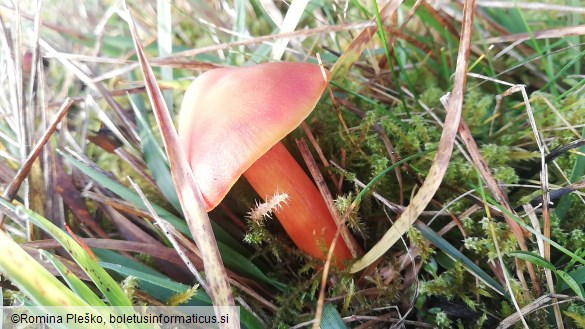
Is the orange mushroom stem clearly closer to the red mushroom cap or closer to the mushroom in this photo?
the mushroom

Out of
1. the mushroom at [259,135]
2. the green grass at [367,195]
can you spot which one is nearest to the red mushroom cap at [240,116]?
the mushroom at [259,135]

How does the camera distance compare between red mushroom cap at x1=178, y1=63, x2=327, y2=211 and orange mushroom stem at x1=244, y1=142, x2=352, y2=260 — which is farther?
orange mushroom stem at x1=244, y1=142, x2=352, y2=260

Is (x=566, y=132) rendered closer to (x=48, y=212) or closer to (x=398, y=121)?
(x=398, y=121)

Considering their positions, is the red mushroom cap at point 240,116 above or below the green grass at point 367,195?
above

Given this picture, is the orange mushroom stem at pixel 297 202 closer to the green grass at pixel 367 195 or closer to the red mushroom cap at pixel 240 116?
the green grass at pixel 367 195

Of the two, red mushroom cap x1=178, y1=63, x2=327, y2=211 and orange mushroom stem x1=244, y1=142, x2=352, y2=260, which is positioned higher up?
red mushroom cap x1=178, y1=63, x2=327, y2=211

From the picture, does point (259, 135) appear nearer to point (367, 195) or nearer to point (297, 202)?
point (297, 202)

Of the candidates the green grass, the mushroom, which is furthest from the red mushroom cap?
the green grass

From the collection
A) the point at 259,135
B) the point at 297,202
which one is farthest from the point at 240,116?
the point at 297,202
